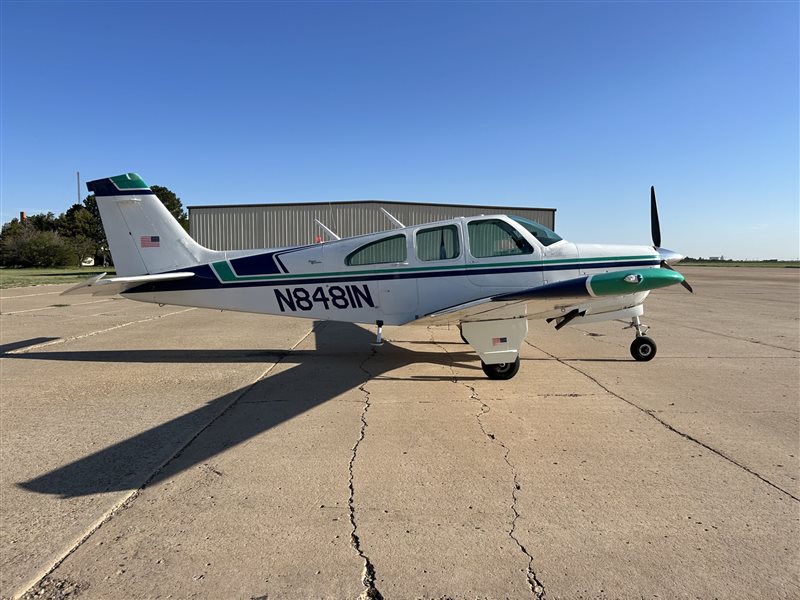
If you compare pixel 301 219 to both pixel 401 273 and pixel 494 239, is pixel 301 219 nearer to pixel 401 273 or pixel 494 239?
pixel 401 273

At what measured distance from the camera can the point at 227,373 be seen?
612 centimetres

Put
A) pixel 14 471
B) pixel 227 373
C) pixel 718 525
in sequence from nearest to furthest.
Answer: pixel 718 525, pixel 14 471, pixel 227 373

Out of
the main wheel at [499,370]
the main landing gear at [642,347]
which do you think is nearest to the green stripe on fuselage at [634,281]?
the main wheel at [499,370]

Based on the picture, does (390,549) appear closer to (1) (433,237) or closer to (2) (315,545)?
(2) (315,545)

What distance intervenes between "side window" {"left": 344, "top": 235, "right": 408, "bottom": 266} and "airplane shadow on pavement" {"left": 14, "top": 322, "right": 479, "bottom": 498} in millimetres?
1565

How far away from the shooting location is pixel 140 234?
7.12m

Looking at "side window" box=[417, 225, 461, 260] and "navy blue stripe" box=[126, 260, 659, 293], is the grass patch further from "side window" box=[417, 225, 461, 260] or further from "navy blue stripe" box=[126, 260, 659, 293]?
"side window" box=[417, 225, 461, 260]

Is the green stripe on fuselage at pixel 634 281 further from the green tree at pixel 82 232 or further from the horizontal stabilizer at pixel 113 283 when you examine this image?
the green tree at pixel 82 232

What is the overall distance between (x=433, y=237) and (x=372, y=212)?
698 inches

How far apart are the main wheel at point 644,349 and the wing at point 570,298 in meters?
0.69

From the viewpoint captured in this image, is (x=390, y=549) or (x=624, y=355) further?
(x=624, y=355)

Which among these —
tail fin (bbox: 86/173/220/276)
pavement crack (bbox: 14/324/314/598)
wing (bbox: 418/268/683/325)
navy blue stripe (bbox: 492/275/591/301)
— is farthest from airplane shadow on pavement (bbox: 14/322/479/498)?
navy blue stripe (bbox: 492/275/591/301)

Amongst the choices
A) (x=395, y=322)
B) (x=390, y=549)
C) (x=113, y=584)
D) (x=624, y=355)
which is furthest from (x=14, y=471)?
(x=624, y=355)

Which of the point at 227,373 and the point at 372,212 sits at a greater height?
the point at 372,212
